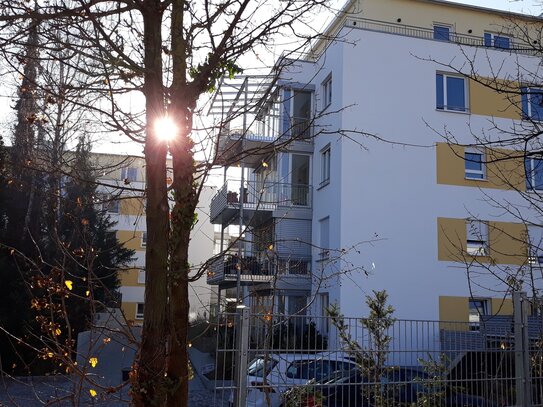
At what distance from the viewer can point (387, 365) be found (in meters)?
6.33

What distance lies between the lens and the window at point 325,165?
72.8 ft

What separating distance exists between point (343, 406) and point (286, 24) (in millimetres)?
3771

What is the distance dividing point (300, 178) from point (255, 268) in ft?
44.7

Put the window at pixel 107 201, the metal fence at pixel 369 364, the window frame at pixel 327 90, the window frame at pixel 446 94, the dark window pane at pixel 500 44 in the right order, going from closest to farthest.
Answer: the window at pixel 107 201, the metal fence at pixel 369 364, the dark window pane at pixel 500 44, the window frame at pixel 446 94, the window frame at pixel 327 90

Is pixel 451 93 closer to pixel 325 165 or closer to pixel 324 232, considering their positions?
pixel 325 165

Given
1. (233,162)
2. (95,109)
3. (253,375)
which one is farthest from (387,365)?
(95,109)

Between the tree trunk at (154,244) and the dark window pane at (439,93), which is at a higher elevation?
the dark window pane at (439,93)

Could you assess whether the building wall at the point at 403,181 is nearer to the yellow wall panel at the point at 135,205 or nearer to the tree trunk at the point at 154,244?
the yellow wall panel at the point at 135,205

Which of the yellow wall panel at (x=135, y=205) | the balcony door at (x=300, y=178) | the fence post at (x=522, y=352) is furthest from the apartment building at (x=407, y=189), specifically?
the yellow wall panel at (x=135, y=205)

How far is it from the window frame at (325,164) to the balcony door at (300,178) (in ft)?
2.67

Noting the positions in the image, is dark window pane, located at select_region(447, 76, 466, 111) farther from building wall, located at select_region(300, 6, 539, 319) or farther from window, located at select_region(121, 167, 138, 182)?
window, located at select_region(121, 167, 138, 182)

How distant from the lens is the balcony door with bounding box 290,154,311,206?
23.4 metres

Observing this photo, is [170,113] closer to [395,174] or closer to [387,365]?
[387,365]

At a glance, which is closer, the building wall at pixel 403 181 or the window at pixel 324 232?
the building wall at pixel 403 181
